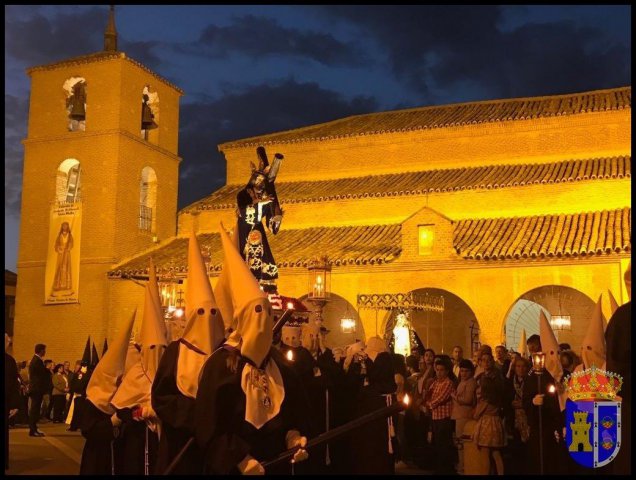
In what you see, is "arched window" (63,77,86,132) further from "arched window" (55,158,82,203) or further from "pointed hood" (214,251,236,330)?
"pointed hood" (214,251,236,330)

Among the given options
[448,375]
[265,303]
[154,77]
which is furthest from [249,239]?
[154,77]

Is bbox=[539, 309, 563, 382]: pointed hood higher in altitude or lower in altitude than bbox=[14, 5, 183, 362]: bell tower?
lower

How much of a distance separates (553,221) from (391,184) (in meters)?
5.50

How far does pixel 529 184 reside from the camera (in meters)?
22.8

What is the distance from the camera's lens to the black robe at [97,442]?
731 cm

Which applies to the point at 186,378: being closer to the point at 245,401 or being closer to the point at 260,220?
the point at 245,401

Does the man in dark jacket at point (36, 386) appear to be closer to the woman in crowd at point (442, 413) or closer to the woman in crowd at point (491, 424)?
the woman in crowd at point (442, 413)

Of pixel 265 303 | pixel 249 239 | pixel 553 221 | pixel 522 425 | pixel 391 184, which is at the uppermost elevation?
pixel 391 184

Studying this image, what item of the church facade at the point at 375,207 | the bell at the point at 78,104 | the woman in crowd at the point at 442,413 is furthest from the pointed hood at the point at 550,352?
the bell at the point at 78,104

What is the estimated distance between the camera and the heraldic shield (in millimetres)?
7785

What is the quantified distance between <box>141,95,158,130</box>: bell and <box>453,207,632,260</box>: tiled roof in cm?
1311

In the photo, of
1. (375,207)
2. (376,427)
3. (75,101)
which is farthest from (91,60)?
(376,427)

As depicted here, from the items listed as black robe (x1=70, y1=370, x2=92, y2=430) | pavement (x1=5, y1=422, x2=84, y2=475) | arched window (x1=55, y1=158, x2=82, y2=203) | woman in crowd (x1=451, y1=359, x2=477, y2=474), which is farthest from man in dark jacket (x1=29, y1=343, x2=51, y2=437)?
arched window (x1=55, y1=158, x2=82, y2=203)

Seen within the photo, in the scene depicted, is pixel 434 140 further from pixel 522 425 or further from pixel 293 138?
pixel 522 425
